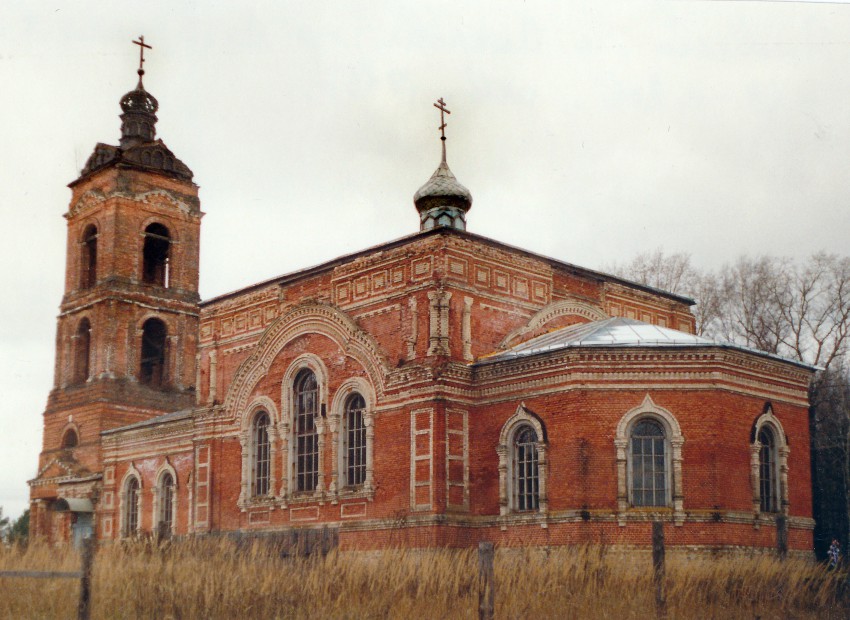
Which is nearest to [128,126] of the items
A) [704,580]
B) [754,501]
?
[754,501]

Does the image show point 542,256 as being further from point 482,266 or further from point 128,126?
point 128,126

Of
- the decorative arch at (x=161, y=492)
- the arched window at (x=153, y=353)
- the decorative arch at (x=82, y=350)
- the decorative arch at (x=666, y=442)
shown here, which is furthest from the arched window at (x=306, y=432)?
the decorative arch at (x=82, y=350)

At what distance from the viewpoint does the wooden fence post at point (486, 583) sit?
1023cm

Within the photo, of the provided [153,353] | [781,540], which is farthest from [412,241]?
[153,353]

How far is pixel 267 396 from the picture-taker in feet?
73.0

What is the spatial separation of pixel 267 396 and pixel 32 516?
11683mm

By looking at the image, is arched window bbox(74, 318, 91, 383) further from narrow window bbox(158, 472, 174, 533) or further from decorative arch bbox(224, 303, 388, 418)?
decorative arch bbox(224, 303, 388, 418)

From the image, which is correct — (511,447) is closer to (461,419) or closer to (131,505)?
(461,419)

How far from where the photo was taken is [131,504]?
87.8ft

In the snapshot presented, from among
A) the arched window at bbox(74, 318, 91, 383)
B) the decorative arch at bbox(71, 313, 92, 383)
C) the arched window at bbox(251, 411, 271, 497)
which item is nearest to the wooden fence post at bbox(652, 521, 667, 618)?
the arched window at bbox(251, 411, 271, 497)

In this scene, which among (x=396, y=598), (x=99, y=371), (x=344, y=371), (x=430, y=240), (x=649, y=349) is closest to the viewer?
(x=396, y=598)

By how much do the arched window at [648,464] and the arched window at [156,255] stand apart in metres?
17.5

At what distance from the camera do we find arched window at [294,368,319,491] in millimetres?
21156

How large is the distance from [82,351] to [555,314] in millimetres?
15795
